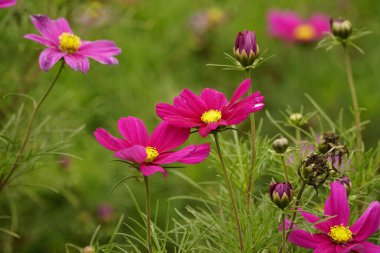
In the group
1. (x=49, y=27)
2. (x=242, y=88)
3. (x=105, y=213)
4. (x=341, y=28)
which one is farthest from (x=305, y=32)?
(x=242, y=88)

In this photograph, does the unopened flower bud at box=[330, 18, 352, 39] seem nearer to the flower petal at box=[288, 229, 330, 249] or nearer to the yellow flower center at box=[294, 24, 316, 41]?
the flower petal at box=[288, 229, 330, 249]

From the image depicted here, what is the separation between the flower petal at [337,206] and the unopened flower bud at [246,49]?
0.53 ft

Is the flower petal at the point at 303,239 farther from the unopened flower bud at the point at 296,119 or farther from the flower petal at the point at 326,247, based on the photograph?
the unopened flower bud at the point at 296,119

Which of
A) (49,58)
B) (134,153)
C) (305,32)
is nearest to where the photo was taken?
(134,153)

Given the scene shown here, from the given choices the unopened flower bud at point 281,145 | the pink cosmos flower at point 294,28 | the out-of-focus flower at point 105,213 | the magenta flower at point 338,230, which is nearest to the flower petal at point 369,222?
the magenta flower at point 338,230

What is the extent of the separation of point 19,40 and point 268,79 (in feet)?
3.42

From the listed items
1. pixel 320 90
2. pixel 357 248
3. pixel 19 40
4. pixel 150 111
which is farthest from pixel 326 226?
pixel 320 90

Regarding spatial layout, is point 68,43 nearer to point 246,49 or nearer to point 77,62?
point 77,62

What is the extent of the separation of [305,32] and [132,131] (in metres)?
1.42

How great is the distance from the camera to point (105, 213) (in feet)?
4.56

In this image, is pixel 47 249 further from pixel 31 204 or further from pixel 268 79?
pixel 268 79

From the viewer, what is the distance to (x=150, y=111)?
1.70 metres

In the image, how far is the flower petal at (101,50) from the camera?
0.82 metres

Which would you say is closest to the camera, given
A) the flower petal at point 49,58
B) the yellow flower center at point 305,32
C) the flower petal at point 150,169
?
the flower petal at point 150,169
